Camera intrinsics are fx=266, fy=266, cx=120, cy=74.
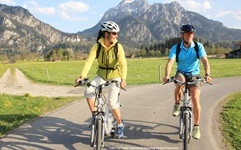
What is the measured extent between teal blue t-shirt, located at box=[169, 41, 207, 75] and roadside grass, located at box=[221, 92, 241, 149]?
5.05 ft

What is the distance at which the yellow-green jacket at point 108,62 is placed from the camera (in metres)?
5.20

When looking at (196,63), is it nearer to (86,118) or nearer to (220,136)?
(220,136)

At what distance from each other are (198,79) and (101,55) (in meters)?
1.94

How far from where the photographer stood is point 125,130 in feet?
20.8

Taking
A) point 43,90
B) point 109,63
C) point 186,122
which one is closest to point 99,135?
point 109,63

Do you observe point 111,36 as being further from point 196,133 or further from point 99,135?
point 196,133

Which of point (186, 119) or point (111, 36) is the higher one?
point (111, 36)

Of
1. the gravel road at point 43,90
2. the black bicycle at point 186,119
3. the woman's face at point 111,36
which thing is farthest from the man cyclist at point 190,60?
the gravel road at point 43,90

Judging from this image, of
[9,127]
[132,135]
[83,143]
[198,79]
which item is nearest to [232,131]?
[198,79]

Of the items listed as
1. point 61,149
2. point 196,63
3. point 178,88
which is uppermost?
point 196,63

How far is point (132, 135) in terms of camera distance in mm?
5957

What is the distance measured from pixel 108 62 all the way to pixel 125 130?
1.92 meters

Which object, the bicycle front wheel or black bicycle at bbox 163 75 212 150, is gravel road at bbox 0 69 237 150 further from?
the bicycle front wheel

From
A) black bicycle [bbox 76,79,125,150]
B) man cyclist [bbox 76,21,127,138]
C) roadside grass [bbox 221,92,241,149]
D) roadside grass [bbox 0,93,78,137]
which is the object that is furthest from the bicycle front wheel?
roadside grass [bbox 0,93,78,137]
